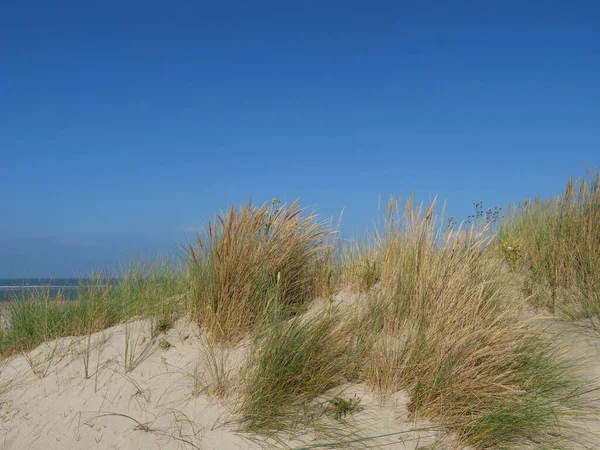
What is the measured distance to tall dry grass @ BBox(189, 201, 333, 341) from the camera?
450 centimetres

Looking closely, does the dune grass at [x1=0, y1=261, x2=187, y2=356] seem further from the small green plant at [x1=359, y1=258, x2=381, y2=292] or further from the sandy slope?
the small green plant at [x1=359, y1=258, x2=381, y2=292]

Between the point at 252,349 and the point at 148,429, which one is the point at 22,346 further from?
the point at 252,349

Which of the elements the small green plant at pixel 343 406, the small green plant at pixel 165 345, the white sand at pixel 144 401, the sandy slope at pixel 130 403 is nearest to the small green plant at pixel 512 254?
the white sand at pixel 144 401

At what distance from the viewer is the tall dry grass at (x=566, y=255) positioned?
5723 millimetres

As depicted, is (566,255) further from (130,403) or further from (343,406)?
(130,403)

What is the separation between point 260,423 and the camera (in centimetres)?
343

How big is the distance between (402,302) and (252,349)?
1.34m

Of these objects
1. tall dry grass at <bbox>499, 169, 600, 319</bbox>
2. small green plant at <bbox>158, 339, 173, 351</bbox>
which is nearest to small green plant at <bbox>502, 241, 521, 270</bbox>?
tall dry grass at <bbox>499, 169, 600, 319</bbox>

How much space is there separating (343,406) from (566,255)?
13.1ft

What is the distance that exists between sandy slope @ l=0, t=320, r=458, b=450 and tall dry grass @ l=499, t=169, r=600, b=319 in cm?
315

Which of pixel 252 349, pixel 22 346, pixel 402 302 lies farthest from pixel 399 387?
pixel 22 346

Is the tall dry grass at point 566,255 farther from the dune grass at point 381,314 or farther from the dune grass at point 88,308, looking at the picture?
the dune grass at point 88,308

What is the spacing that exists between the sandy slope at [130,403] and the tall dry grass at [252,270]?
0.94 feet

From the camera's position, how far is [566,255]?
6059mm
